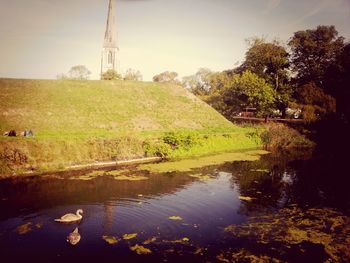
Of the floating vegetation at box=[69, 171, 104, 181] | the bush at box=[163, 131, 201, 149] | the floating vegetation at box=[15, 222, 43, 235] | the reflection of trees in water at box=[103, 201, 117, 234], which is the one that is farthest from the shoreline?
the floating vegetation at box=[15, 222, 43, 235]

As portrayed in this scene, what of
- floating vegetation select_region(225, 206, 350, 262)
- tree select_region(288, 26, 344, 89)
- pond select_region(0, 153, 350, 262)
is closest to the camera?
pond select_region(0, 153, 350, 262)

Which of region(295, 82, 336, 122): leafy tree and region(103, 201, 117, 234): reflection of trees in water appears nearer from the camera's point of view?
region(103, 201, 117, 234): reflection of trees in water

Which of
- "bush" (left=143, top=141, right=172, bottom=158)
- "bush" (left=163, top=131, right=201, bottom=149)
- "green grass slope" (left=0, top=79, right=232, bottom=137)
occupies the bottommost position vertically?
"bush" (left=143, top=141, right=172, bottom=158)

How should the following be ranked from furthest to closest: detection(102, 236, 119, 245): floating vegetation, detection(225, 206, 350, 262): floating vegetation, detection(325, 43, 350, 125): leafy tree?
1. detection(325, 43, 350, 125): leafy tree
2. detection(225, 206, 350, 262): floating vegetation
3. detection(102, 236, 119, 245): floating vegetation

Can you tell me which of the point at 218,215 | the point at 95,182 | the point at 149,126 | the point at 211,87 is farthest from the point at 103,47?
the point at 218,215

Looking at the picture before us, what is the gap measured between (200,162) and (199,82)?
59.5 meters

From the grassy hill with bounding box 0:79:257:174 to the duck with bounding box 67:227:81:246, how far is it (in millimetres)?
12255

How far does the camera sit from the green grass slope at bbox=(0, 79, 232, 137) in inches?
1391

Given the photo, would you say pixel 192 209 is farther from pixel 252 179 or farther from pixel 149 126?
pixel 149 126

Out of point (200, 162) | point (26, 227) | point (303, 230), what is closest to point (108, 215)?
point (26, 227)

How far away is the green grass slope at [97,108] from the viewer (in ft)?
116

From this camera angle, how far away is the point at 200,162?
29.4m

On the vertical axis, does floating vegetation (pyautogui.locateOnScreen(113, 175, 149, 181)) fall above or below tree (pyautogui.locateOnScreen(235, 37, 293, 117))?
below

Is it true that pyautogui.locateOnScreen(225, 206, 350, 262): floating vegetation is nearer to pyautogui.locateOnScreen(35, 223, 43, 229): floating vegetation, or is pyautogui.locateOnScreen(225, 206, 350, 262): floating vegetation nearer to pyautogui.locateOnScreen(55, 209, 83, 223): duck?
pyautogui.locateOnScreen(55, 209, 83, 223): duck
